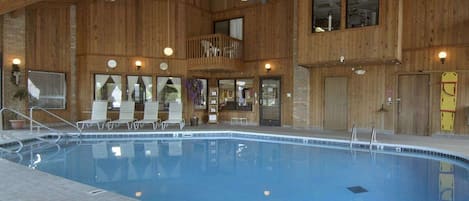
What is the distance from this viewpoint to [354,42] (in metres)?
9.25

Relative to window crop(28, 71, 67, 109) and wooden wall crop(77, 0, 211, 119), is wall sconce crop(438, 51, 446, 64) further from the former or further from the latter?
window crop(28, 71, 67, 109)

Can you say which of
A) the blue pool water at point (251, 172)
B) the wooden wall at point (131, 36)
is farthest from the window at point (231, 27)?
the blue pool water at point (251, 172)

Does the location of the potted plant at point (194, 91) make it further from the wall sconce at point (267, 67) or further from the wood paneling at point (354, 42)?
the wood paneling at point (354, 42)

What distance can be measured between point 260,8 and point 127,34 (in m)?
4.80

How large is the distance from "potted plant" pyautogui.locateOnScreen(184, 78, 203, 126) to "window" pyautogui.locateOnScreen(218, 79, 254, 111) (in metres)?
1.05

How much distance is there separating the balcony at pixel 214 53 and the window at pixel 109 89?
2575 mm

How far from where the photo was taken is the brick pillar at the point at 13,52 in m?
10.1

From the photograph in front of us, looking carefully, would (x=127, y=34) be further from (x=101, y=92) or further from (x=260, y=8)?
(x=260, y=8)

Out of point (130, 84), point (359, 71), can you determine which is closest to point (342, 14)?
point (359, 71)

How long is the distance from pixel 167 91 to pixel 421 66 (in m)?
8.23

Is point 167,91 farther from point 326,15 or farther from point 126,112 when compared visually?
point 326,15

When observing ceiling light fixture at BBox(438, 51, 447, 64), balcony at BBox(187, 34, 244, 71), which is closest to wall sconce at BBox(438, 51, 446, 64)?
ceiling light fixture at BBox(438, 51, 447, 64)

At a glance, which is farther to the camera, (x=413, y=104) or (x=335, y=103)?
(x=335, y=103)

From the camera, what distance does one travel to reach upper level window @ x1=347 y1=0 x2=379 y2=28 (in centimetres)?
905
